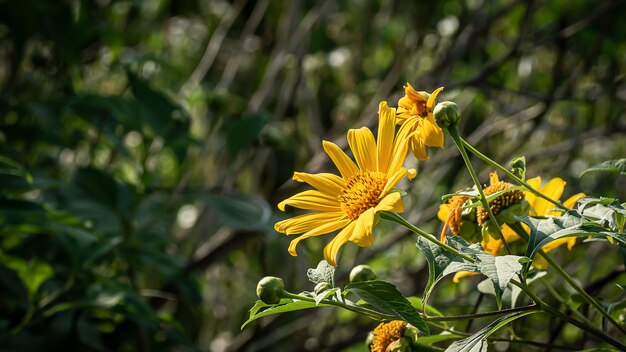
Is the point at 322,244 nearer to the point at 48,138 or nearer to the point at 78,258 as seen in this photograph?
the point at 48,138

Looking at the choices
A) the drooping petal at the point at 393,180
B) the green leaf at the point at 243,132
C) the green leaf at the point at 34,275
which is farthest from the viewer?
the green leaf at the point at 243,132

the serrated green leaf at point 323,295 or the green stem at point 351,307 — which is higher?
the serrated green leaf at point 323,295

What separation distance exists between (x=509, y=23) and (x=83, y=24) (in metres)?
1.17

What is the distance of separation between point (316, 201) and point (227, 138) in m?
0.79

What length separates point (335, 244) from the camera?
662 mm

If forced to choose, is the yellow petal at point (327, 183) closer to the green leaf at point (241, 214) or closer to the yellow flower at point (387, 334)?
the yellow flower at point (387, 334)

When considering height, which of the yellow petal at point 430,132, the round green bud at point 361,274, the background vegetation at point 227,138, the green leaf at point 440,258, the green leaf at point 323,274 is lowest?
the background vegetation at point 227,138

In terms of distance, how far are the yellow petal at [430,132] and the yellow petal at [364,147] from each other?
0.07m

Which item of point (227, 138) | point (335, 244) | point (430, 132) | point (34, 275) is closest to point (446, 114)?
point (430, 132)

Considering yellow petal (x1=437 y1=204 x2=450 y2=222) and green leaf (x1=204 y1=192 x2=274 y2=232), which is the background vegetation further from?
yellow petal (x1=437 y1=204 x2=450 y2=222)

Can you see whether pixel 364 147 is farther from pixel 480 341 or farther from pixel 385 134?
pixel 480 341

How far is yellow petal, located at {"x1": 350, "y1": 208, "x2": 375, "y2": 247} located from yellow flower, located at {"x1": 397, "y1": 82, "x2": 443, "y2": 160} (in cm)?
8

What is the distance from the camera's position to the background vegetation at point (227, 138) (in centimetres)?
133

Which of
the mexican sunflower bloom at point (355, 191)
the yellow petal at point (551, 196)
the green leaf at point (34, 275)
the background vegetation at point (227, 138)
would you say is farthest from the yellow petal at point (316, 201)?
the green leaf at point (34, 275)
